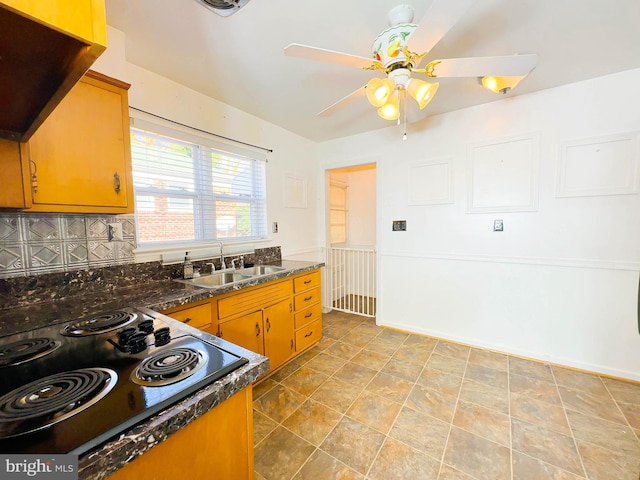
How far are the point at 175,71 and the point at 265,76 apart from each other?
26.2 inches

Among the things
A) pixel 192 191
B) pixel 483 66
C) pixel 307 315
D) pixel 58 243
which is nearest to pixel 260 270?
pixel 307 315

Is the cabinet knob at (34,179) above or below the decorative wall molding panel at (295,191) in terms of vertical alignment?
below

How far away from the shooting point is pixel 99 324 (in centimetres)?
103

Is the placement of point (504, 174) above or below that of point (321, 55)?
below

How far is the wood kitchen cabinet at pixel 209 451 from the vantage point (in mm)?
534

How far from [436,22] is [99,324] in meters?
A: 1.84

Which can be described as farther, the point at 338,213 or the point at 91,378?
the point at 338,213

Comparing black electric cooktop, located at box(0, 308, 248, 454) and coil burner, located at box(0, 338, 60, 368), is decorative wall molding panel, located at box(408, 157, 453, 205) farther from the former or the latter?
coil burner, located at box(0, 338, 60, 368)

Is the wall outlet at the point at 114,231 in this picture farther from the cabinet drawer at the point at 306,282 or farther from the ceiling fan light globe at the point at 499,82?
the ceiling fan light globe at the point at 499,82

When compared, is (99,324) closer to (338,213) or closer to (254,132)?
(254,132)

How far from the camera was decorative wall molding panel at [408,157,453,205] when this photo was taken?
269 cm

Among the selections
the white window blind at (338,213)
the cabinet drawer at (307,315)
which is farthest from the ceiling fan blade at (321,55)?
the white window blind at (338,213)

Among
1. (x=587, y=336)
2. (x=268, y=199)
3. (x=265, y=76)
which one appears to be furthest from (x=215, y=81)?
(x=587, y=336)

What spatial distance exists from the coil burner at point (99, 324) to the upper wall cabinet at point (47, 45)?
0.78 metres
